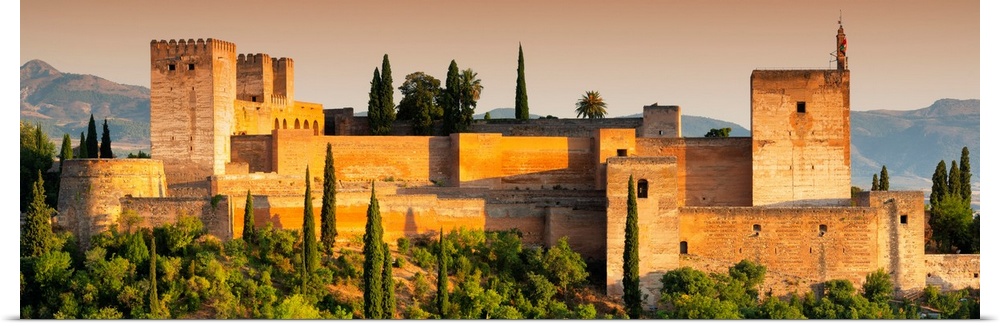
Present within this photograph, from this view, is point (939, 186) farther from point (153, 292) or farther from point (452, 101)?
point (153, 292)

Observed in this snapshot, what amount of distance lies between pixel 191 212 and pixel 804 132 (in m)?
9.08

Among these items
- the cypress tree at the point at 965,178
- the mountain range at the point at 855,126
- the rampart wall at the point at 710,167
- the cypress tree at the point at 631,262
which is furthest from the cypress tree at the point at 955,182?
the mountain range at the point at 855,126

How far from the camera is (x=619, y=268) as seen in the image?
1995cm

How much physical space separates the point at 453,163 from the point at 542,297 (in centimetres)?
372

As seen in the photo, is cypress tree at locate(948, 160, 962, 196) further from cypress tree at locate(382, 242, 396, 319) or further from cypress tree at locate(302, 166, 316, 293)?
cypress tree at locate(302, 166, 316, 293)

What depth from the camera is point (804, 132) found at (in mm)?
22000

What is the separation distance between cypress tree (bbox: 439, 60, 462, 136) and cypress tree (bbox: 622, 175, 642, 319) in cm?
623

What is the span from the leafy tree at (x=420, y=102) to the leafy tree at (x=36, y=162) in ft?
20.0

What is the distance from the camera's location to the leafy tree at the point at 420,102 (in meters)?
25.4

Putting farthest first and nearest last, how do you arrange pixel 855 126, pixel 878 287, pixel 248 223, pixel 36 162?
pixel 855 126
pixel 36 162
pixel 878 287
pixel 248 223

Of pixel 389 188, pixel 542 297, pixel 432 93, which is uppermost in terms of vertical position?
pixel 432 93

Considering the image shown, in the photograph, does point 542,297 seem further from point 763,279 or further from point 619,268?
point 763,279

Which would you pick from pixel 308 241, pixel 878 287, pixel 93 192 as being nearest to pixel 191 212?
pixel 93 192
